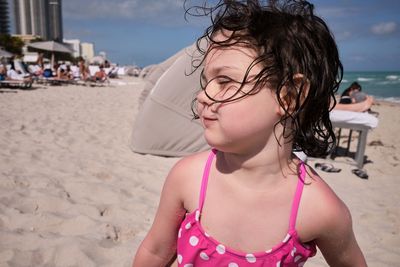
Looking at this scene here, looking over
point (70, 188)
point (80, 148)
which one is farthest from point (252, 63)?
point (80, 148)

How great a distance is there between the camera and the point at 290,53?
99 centimetres

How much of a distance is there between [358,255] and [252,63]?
2.47ft

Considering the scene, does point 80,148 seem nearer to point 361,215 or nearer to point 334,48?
point 361,215

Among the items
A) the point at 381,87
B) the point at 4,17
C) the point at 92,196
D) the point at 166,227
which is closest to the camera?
the point at 166,227

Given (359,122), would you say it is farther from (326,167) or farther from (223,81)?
(223,81)

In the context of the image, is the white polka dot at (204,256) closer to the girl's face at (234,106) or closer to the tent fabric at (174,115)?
the girl's face at (234,106)

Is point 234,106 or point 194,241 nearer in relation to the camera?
point 234,106

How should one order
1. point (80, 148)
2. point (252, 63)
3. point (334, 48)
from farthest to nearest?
point (80, 148), point (334, 48), point (252, 63)

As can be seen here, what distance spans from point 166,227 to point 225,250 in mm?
276

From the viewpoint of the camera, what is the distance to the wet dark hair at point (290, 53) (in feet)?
3.24

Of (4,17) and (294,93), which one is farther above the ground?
(294,93)

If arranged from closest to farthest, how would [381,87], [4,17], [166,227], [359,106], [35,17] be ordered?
[166,227]
[359,106]
[381,87]
[4,17]
[35,17]

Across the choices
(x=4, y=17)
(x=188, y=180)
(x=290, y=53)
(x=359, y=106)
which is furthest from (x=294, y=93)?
(x=4, y=17)

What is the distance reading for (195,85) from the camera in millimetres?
4059
